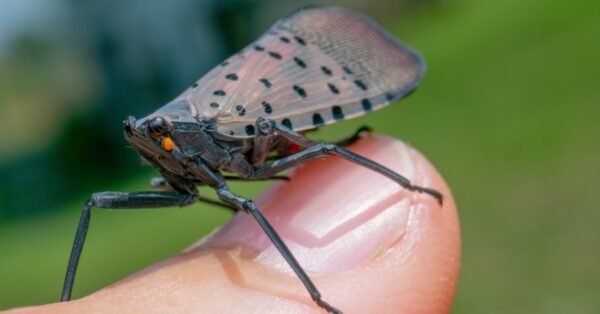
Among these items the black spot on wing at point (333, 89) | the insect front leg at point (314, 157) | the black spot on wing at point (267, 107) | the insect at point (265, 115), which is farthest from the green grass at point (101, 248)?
the insect front leg at point (314, 157)

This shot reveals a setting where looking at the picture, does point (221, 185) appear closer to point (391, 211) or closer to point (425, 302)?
point (391, 211)

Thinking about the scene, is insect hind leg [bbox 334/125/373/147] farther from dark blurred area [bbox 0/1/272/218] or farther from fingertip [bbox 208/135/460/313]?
dark blurred area [bbox 0/1/272/218]

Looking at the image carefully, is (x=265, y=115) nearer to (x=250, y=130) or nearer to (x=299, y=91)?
(x=250, y=130)

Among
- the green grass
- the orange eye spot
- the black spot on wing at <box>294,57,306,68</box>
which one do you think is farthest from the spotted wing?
the green grass

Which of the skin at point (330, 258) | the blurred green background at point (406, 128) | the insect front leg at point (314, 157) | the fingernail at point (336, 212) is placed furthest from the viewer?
the blurred green background at point (406, 128)

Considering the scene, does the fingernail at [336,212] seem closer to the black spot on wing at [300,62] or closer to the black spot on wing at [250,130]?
the black spot on wing at [250,130]

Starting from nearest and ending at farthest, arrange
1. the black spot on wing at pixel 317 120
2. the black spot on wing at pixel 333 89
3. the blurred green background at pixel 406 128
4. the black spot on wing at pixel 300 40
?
the black spot on wing at pixel 317 120
the black spot on wing at pixel 333 89
the black spot on wing at pixel 300 40
the blurred green background at pixel 406 128

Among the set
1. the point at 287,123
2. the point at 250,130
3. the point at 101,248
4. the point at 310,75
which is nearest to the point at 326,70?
the point at 310,75
